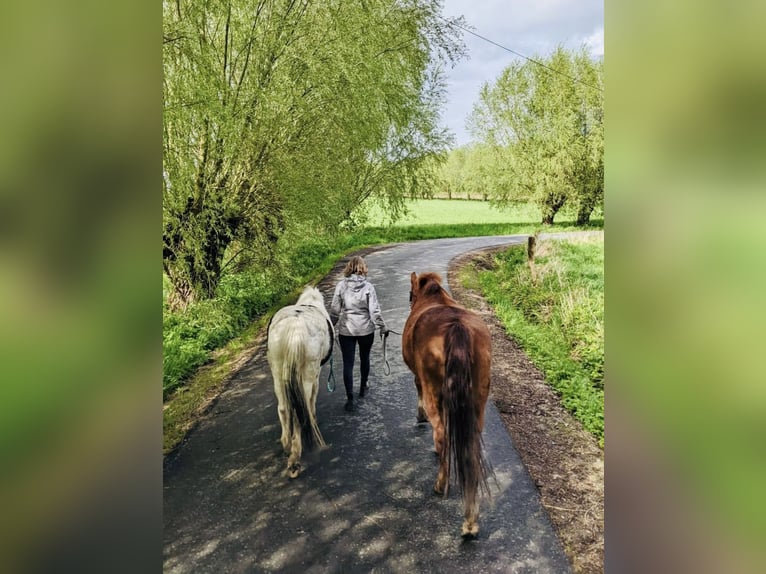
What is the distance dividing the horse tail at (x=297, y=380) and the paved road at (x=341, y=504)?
1.03 feet

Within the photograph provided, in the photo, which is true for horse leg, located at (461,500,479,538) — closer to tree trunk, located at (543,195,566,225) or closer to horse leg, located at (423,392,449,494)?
horse leg, located at (423,392,449,494)

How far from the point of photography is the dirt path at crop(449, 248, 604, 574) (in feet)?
9.65

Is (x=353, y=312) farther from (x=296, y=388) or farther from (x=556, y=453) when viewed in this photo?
(x=556, y=453)

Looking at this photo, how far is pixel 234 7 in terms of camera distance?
549 cm

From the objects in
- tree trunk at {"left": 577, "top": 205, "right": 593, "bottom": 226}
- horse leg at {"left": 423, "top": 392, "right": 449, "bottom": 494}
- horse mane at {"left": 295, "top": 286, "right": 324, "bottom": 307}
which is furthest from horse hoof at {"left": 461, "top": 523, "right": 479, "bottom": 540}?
tree trunk at {"left": 577, "top": 205, "right": 593, "bottom": 226}

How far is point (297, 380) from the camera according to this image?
12.4ft

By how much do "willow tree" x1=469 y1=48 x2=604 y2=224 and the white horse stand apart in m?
9.48

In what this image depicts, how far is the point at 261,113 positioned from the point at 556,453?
17.5ft

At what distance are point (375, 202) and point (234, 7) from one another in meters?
7.61

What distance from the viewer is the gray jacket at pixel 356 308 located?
463cm
